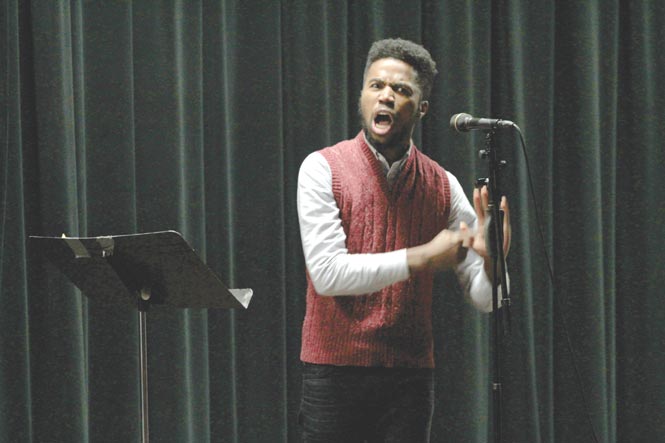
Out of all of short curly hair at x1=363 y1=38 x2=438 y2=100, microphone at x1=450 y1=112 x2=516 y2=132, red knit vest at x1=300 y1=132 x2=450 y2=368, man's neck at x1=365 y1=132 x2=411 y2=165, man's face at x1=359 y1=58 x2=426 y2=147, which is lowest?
red knit vest at x1=300 y1=132 x2=450 y2=368

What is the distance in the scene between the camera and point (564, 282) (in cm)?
346

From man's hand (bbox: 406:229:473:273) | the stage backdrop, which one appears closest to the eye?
man's hand (bbox: 406:229:473:273)

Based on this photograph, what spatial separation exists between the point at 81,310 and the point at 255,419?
78cm

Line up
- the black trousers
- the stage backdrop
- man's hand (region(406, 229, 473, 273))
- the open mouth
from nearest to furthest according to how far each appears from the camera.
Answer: man's hand (region(406, 229, 473, 273)) < the black trousers < the open mouth < the stage backdrop

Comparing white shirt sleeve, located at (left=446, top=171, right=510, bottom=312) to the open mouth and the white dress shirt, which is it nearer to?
the white dress shirt

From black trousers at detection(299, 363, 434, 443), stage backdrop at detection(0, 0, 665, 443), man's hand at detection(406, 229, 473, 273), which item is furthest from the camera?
stage backdrop at detection(0, 0, 665, 443)

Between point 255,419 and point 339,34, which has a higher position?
point 339,34

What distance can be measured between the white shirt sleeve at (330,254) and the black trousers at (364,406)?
23 centimetres

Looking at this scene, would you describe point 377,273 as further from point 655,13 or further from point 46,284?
point 655,13

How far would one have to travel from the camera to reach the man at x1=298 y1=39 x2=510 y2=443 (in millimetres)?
1907

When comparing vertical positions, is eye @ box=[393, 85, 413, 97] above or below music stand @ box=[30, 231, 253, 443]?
above

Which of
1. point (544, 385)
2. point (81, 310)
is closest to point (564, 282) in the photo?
point (544, 385)

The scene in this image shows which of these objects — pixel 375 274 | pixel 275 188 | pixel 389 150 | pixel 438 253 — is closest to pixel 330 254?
pixel 375 274

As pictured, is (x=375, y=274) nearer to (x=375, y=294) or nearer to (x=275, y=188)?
(x=375, y=294)
